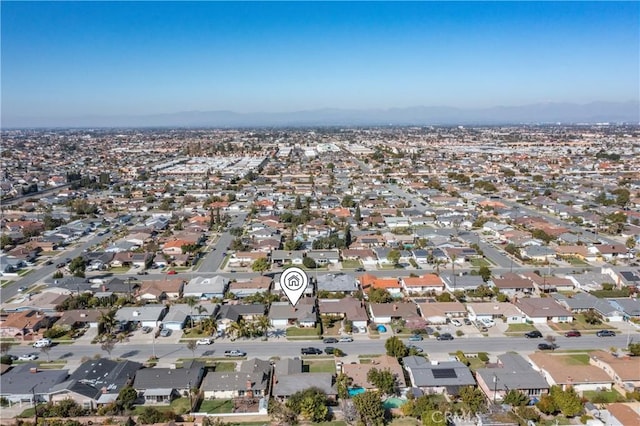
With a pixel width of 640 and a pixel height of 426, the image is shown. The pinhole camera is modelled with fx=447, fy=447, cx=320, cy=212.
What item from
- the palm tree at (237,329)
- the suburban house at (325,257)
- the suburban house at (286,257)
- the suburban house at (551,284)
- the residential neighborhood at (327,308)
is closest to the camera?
the residential neighborhood at (327,308)

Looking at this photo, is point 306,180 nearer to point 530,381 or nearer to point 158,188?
point 158,188

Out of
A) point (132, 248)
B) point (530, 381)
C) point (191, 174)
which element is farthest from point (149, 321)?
point (191, 174)

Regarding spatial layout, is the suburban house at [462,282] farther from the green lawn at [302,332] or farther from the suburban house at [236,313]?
the suburban house at [236,313]

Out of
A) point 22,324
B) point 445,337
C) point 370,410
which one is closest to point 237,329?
point 370,410

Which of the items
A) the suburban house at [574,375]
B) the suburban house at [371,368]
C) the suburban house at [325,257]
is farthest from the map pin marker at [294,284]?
the suburban house at [574,375]

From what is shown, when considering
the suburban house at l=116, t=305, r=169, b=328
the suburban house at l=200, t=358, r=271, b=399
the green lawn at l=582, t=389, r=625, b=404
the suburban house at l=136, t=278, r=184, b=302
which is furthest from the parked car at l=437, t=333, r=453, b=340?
the suburban house at l=136, t=278, r=184, b=302
